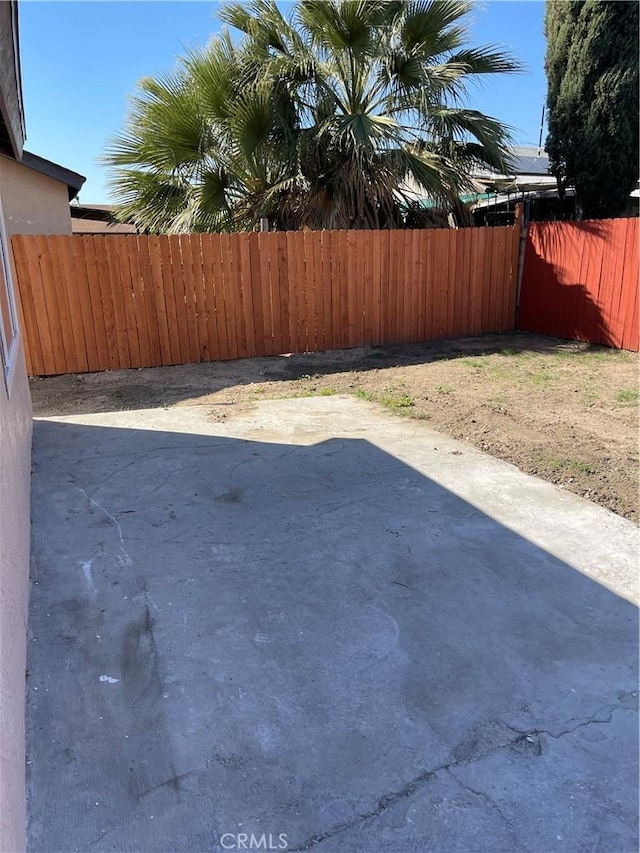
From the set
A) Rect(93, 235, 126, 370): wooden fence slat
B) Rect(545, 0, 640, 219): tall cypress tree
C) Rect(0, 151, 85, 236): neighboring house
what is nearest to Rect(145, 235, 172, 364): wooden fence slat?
Rect(93, 235, 126, 370): wooden fence slat

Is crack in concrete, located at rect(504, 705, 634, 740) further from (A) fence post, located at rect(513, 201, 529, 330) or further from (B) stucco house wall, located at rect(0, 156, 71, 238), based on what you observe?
(B) stucco house wall, located at rect(0, 156, 71, 238)

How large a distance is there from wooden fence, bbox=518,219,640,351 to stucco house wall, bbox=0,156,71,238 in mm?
8684

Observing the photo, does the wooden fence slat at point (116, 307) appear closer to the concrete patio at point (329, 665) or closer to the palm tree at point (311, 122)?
the palm tree at point (311, 122)

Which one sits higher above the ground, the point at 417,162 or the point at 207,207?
the point at 417,162

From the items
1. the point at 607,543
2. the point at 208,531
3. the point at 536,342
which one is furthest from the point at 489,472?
the point at 536,342

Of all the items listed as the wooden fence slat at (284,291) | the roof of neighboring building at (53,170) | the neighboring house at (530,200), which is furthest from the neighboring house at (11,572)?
the neighboring house at (530,200)

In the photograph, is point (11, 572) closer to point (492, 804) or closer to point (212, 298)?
point (492, 804)

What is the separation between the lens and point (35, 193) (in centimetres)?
1066

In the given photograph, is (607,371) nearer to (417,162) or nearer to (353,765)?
(417,162)

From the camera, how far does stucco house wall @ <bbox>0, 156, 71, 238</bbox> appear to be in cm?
994

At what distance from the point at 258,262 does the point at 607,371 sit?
195 inches

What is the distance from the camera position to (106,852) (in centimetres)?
153

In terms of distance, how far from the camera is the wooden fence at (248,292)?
755 centimetres

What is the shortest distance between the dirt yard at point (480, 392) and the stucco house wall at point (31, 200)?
171 inches
